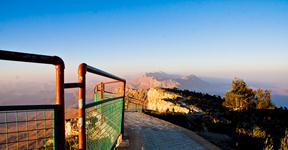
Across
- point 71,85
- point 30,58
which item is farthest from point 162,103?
point 30,58

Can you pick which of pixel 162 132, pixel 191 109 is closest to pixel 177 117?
pixel 191 109

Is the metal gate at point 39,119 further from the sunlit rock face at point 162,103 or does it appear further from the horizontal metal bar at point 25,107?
the sunlit rock face at point 162,103

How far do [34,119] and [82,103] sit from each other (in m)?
0.76

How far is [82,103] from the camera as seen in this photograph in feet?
9.80

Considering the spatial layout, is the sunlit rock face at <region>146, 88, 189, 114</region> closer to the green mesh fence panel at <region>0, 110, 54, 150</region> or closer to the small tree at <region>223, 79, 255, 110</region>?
the small tree at <region>223, 79, 255, 110</region>

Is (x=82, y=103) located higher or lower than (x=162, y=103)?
higher

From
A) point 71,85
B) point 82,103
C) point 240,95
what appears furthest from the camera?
point 240,95

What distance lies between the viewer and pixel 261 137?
9273 millimetres

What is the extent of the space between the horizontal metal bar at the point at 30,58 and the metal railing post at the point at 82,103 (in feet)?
1.71

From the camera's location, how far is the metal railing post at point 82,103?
293 cm

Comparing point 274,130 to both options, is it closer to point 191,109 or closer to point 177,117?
point 177,117

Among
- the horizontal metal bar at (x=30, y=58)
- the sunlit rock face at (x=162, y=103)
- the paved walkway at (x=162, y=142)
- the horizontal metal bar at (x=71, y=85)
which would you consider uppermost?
the horizontal metal bar at (x=30, y=58)

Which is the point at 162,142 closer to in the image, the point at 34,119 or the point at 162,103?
the point at 34,119

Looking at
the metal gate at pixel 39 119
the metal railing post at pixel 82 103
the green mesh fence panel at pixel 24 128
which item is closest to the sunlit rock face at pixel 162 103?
the metal railing post at pixel 82 103
